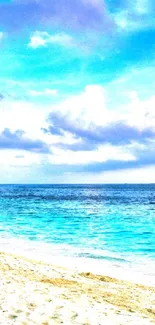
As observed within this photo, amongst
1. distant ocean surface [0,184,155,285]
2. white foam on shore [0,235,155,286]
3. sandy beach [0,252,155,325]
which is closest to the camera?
sandy beach [0,252,155,325]

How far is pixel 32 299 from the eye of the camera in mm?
12016

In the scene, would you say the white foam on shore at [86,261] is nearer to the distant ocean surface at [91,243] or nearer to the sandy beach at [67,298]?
the distant ocean surface at [91,243]

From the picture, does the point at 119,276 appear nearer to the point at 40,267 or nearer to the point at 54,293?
the point at 40,267

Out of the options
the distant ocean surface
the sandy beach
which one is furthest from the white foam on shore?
the sandy beach

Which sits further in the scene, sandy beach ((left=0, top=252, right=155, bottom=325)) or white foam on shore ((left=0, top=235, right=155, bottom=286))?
white foam on shore ((left=0, top=235, right=155, bottom=286))

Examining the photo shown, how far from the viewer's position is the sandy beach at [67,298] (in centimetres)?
1041

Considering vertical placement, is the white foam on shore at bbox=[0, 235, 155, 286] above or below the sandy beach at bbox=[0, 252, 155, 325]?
below

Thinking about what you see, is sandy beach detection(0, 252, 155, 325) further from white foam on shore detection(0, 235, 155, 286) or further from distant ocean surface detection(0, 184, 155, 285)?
distant ocean surface detection(0, 184, 155, 285)

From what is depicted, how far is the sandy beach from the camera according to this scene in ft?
34.2

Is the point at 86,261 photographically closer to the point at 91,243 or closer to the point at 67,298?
the point at 91,243

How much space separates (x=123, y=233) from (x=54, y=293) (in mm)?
24010

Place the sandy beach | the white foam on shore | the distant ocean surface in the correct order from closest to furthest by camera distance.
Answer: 1. the sandy beach
2. the white foam on shore
3. the distant ocean surface

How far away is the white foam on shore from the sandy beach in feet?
6.29

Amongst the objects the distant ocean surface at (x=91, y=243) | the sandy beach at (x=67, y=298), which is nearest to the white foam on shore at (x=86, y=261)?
the distant ocean surface at (x=91, y=243)
